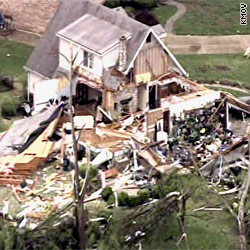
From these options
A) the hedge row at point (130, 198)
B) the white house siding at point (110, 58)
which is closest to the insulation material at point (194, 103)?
the white house siding at point (110, 58)

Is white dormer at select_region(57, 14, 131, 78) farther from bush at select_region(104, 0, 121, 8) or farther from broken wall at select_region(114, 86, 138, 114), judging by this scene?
bush at select_region(104, 0, 121, 8)

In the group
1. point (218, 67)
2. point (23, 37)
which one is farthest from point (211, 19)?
point (23, 37)

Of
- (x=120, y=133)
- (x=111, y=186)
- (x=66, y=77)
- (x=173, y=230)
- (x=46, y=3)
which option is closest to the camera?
Result: (x=173, y=230)

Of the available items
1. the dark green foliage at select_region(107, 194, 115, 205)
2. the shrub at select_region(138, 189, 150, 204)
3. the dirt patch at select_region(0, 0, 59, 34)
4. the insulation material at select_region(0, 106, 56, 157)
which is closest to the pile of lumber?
the insulation material at select_region(0, 106, 56, 157)

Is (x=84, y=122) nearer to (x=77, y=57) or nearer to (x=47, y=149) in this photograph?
(x=47, y=149)

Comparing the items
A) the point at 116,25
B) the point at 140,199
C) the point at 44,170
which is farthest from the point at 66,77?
the point at 140,199

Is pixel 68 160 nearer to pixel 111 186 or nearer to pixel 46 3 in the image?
pixel 111 186

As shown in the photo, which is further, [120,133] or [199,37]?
[199,37]
